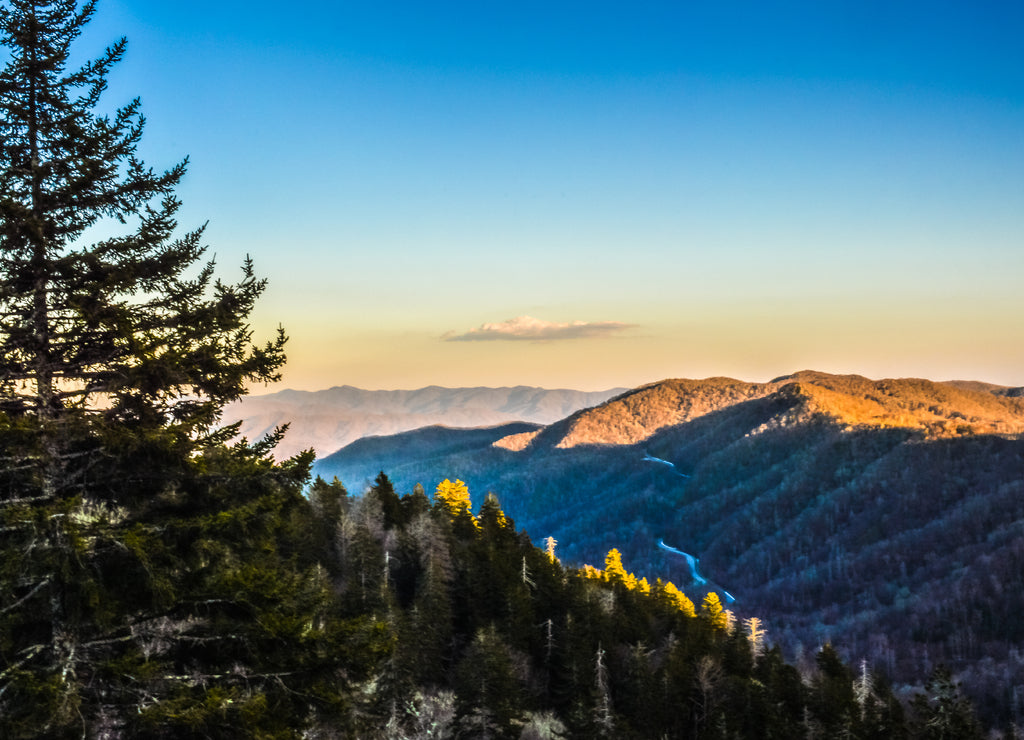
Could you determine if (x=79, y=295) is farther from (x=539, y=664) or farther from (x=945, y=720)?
(x=945, y=720)

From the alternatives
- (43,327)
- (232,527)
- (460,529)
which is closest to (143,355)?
(43,327)

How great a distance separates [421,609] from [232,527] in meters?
36.2

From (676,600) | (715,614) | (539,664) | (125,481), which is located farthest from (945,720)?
(125,481)

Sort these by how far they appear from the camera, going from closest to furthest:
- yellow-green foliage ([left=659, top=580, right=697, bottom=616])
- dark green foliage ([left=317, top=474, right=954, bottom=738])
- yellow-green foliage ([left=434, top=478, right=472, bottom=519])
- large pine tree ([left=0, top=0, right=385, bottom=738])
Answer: large pine tree ([left=0, top=0, right=385, bottom=738]) < dark green foliage ([left=317, top=474, right=954, bottom=738]) < yellow-green foliage ([left=434, top=478, right=472, bottom=519]) < yellow-green foliage ([left=659, top=580, right=697, bottom=616])

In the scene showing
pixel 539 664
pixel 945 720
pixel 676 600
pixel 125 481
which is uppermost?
pixel 125 481

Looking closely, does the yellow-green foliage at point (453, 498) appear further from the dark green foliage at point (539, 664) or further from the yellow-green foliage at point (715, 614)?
the yellow-green foliage at point (715, 614)

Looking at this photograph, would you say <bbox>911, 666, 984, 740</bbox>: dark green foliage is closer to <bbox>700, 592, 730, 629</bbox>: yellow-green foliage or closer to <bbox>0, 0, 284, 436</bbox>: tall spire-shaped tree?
<bbox>700, 592, 730, 629</bbox>: yellow-green foliage

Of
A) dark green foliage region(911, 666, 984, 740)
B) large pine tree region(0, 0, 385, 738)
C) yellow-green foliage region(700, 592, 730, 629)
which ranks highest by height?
large pine tree region(0, 0, 385, 738)

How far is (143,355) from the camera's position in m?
9.88

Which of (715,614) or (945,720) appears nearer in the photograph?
(945,720)

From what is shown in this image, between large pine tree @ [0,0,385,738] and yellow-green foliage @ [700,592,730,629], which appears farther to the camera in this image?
yellow-green foliage @ [700,592,730,629]

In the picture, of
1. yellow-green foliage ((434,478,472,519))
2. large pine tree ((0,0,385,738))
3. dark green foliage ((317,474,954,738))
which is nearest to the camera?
large pine tree ((0,0,385,738))

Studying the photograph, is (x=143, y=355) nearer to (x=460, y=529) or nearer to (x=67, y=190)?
(x=67, y=190)

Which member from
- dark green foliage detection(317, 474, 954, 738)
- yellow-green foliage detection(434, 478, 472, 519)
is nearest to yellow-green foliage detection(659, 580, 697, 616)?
dark green foliage detection(317, 474, 954, 738)
